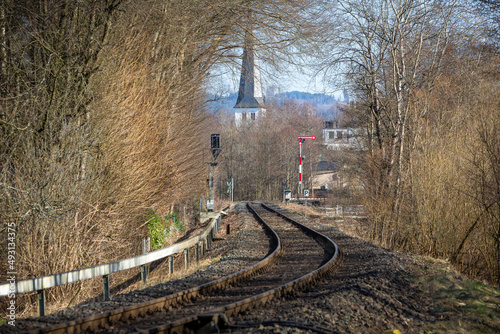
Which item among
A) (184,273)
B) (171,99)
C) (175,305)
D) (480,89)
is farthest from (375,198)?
(175,305)

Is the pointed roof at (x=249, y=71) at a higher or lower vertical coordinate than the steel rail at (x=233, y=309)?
higher

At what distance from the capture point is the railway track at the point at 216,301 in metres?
6.12

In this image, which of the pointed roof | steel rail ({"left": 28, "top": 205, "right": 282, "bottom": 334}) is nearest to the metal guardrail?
steel rail ({"left": 28, "top": 205, "right": 282, "bottom": 334})

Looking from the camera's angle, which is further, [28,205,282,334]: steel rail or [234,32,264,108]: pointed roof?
[234,32,264,108]: pointed roof

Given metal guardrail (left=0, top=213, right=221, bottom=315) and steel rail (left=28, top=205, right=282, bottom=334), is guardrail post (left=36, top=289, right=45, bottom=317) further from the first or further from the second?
Result: steel rail (left=28, top=205, right=282, bottom=334)

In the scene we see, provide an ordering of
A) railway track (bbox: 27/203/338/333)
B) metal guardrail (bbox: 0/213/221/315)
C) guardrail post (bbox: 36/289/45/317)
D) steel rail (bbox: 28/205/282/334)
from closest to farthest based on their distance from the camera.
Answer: steel rail (bbox: 28/205/282/334), railway track (bbox: 27/203/338/333), metal guardrail (bbox: 0/213/221/315), guardrail post (bbox: 36/289/45/317)

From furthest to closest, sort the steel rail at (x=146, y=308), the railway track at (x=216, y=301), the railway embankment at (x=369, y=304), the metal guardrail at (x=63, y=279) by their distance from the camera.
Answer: the metal guardrail at (x=63, y=279), the railway embankment at (x=369, y=304), the railway track at (x=216, y=301), the steel rail at (x=146, y=308)

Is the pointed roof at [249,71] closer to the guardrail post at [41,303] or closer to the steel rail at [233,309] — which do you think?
the steel rail at [233,309]

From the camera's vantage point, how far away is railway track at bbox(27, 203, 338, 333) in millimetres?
6121

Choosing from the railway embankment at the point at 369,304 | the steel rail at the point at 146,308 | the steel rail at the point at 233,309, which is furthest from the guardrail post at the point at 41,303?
the steel rail at the point at 233,309

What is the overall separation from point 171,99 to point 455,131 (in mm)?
9872

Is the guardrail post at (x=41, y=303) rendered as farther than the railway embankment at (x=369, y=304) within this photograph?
Yes

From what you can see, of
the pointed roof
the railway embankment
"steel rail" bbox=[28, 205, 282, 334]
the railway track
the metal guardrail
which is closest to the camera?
"steel rail" bbox=[28, 205, 282, 334]

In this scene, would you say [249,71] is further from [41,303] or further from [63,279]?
[41,303]
